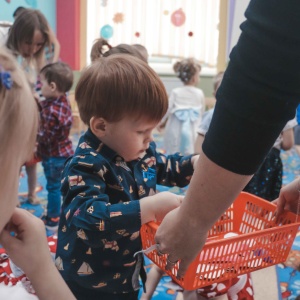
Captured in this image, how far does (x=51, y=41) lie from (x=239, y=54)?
2.10 metres

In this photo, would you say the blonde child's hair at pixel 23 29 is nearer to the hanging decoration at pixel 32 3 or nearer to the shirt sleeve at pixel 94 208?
the shirt sleeve at pixel 94 208

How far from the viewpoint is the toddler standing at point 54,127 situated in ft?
7.61

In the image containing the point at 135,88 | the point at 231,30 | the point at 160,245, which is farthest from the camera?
the point at 231,30

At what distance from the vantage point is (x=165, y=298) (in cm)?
166

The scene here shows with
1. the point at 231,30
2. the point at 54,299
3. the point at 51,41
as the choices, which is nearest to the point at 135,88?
the point at 54,299

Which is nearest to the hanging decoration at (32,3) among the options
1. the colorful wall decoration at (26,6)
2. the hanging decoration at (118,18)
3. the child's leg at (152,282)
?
the colorful wall decoration at (26,6)

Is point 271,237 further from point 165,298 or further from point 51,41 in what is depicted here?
point 51,41

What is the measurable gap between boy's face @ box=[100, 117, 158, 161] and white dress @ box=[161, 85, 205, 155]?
2.25 m

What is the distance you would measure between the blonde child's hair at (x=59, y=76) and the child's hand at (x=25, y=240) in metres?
1.68

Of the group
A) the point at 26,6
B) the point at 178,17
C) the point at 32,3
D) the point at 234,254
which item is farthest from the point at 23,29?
the point at 178,17

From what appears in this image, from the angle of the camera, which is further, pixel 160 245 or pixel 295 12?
pixel 160 245

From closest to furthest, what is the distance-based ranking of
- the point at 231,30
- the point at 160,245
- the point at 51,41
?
the point at 160,245
the point at 51,41
the point at 231,30

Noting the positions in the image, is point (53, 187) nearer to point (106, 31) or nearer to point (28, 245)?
point (28, 245)

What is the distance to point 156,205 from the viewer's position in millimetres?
954
